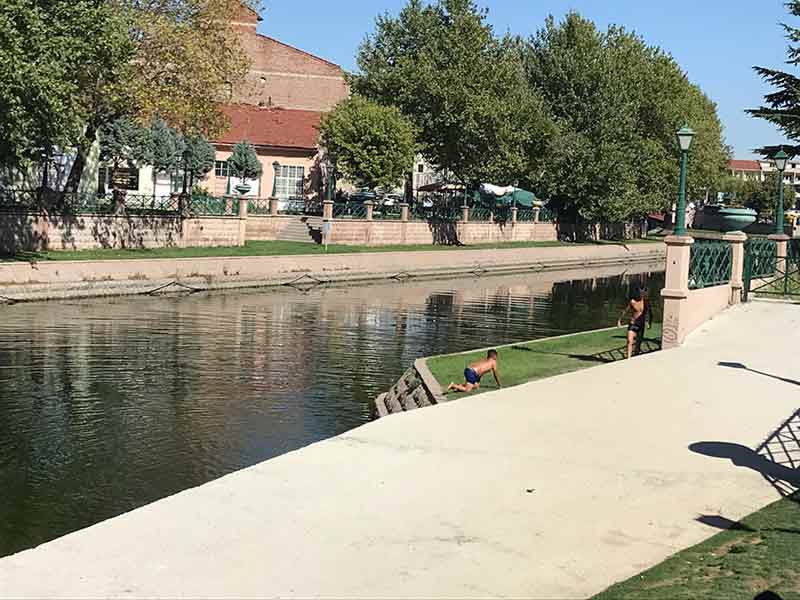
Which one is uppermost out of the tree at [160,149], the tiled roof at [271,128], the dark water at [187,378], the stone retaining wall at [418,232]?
the tiled roof at [271,128]

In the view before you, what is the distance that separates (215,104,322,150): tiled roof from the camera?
2596 inches

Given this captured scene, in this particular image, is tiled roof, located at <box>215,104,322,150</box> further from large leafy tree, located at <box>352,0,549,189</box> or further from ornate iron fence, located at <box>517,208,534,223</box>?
ornate iron fence, located at <box>517,208,534,223</box>

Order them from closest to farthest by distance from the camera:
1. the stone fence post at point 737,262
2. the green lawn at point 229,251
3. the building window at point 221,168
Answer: the stone fence post at point 737,262 → the green lawn at point 229,251 → the building window at point 221,168

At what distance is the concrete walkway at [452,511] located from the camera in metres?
8.50

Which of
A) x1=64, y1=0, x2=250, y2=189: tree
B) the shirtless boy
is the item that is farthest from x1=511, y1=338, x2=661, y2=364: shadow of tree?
x1=64, y1=0, x2=250, y2=189: tree

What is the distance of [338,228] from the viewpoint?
5428 cm

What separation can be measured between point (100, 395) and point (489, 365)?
758 centimetres

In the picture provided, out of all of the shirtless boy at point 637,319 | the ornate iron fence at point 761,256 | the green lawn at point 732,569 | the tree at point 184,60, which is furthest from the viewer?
the tree at point 184,60

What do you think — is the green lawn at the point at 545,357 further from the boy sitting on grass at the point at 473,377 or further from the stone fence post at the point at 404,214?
the stone fence post at the point at 404,214

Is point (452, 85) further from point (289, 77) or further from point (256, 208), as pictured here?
point (289, 77)

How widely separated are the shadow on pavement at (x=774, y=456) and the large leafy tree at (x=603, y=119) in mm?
56176

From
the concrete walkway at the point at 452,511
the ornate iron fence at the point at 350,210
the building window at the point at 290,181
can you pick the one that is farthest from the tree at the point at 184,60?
the concrete walkway at the point at 452,511

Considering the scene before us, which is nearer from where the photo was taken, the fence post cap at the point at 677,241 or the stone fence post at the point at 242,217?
the fence post cap at the point at 677,241

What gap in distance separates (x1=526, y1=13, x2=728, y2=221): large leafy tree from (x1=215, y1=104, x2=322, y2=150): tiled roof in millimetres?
16011
